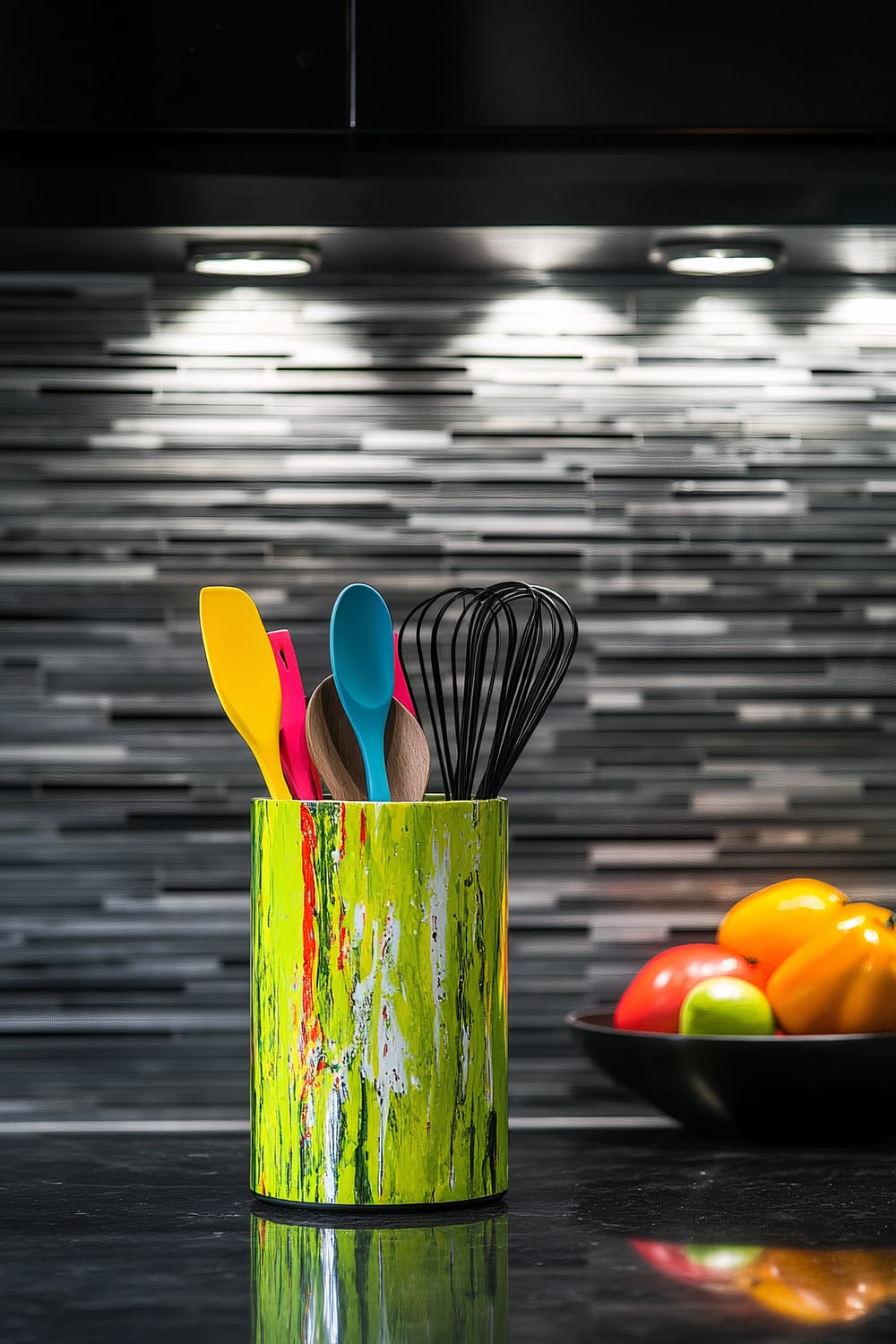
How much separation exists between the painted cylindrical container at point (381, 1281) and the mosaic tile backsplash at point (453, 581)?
0.33 meters

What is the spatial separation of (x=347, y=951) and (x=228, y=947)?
1.06 ft

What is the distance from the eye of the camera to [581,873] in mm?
1190

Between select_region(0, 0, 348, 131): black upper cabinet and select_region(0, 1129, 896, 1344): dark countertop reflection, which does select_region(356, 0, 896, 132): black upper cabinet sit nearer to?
select_region(0, 0, 348, 131): black upper cabinet

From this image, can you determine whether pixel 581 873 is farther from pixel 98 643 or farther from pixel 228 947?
pixel 98 643

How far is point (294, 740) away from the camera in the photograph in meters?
0.94

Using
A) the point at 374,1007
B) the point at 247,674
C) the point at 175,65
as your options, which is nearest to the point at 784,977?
the point at 374,1007

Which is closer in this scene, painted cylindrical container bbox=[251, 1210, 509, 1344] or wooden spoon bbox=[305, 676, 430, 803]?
painted cylindrical container bbox=[251, 1210, 509, 1344]

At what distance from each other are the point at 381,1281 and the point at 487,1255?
72 millimetres

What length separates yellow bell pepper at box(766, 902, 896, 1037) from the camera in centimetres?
104

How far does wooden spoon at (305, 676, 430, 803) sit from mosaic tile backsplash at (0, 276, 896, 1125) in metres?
0.22

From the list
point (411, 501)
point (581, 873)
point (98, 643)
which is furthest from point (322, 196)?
point (581, 873)

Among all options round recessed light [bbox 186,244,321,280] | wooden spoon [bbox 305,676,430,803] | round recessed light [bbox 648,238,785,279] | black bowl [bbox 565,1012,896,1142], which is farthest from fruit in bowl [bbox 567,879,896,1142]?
round recessed light [bbox 186,244,321,280]

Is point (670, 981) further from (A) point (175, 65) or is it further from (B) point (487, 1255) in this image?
(A) point (175, 65)

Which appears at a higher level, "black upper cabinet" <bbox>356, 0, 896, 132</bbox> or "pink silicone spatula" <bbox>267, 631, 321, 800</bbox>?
"black upper cabinet" <bbox>356, 0, 896, 132</bbox>
